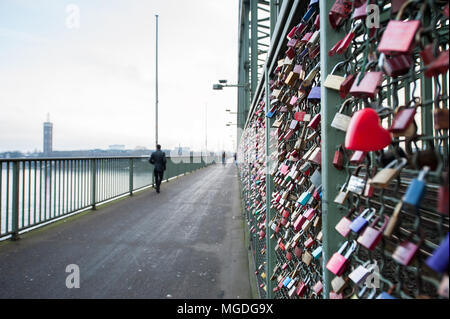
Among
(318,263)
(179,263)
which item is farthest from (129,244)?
(318,263)

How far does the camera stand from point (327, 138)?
70cm

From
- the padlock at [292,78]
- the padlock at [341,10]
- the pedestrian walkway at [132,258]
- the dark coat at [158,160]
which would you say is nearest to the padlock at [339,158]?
the padlock at [341,10]

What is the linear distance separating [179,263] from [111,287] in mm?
850

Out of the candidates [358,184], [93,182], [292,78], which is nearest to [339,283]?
[358,184]

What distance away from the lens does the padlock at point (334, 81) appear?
661 mm

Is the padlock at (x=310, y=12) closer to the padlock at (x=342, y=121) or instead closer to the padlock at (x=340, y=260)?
the padlock at (x=342, y=121)

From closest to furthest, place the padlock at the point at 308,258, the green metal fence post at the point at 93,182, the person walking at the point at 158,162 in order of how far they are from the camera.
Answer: the padlock at the point at 308,258, the green metal fence post at the point at 93,182, the person walking at the point at 158,162

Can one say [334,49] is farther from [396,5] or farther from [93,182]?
[93,182]

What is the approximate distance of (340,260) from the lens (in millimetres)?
641

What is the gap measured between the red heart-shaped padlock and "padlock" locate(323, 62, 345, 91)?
24cm

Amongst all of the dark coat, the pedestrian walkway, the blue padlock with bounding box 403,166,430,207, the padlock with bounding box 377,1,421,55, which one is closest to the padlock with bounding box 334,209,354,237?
the blue padlock with bounding box 403,166,430,207

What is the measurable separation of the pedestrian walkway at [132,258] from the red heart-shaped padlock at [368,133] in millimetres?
2413

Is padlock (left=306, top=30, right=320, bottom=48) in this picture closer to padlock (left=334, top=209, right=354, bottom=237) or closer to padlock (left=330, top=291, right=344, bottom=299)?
padlock (left=334, top=209, right=354, bottom=237)
